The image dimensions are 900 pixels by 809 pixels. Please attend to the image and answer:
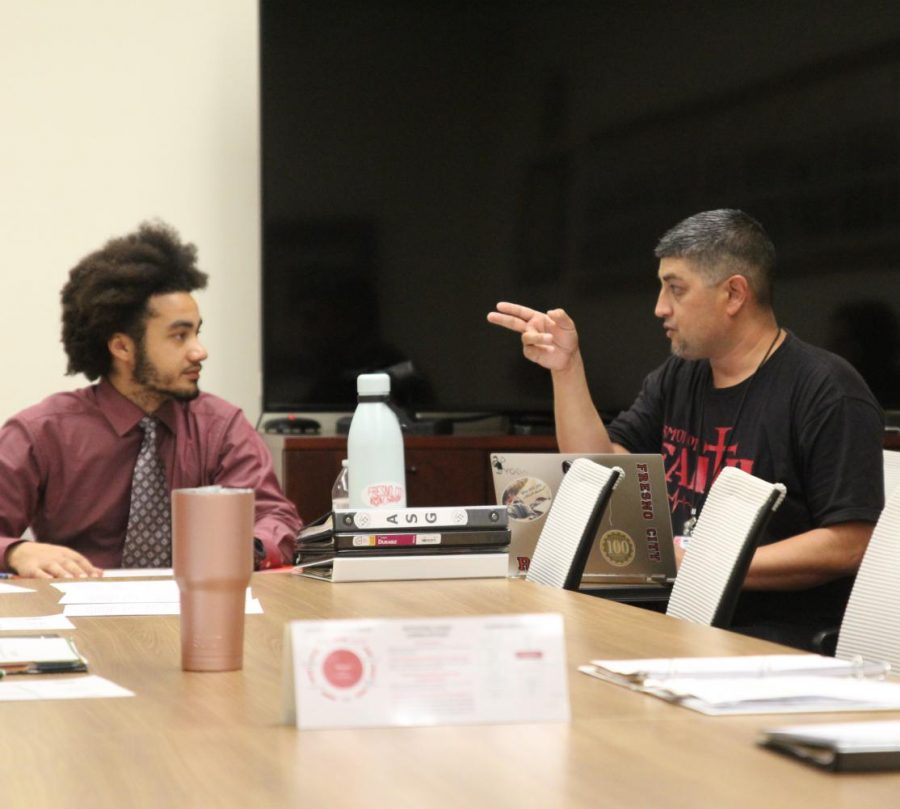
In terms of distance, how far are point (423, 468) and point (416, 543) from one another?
6.45ft

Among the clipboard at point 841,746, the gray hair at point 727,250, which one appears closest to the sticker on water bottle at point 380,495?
the gray hair at point 727,250

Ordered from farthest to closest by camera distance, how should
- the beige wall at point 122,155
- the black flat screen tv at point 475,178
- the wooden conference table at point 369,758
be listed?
1. the beige wall at point 122,155
2. the black flat screen tv at point 475,178
3. the wooden conference table at point 369,758

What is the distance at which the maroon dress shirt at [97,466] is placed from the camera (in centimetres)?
296

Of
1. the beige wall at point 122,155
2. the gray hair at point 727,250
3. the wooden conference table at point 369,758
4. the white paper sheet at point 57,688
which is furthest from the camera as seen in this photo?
the beige wall at point 122,155

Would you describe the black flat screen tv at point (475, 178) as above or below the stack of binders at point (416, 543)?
above

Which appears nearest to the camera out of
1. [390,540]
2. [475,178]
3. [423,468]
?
[390,540]

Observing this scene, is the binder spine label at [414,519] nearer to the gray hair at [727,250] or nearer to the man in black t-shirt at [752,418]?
the man in black t-shirt at [752,418]

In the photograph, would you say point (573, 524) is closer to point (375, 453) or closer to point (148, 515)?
point (375, 453)

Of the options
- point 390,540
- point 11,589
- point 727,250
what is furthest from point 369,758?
point 727,250

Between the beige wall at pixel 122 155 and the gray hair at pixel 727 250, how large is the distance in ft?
5.85

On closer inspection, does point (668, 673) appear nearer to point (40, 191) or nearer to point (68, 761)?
point (68, 761)

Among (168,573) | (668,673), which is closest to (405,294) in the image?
(168,573)

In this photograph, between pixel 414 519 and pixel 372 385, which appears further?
pixel 372 385

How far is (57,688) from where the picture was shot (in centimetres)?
127
